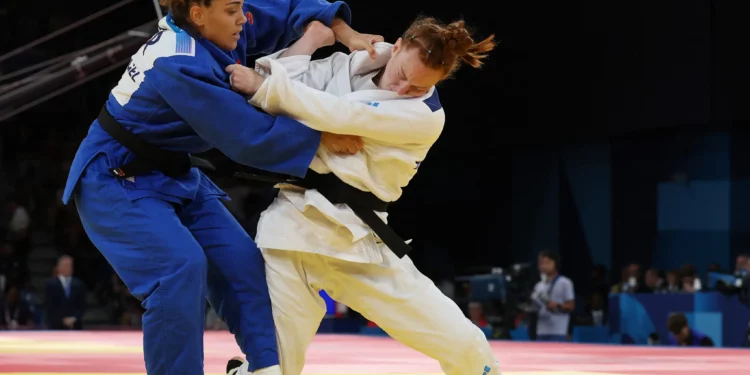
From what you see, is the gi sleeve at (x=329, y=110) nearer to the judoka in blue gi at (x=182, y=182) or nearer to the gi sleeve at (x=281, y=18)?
the judoka in blue gi at (x=182, y=182)

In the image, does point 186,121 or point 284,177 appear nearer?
point 186,121

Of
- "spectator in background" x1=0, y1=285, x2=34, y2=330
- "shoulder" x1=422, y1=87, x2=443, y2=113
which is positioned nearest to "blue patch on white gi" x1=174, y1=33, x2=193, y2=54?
"shoulder" x1=422, y1=87, x2=443, y2=113

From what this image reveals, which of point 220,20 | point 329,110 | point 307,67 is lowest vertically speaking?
point 329,110

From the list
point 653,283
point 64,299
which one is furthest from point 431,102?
point 64,299

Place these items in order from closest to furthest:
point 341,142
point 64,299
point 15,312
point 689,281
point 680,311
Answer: point 341,142
point 680,311
point 689,281
point 64,299
point 15,312

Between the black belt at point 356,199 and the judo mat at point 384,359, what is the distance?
232 cm

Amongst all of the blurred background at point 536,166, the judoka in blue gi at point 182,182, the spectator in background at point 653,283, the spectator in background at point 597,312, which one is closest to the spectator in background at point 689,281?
the blurred background at point 536,166

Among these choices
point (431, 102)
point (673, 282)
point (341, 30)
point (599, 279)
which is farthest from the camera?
point (599, 279)

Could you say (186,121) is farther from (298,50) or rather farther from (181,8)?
(298,50)

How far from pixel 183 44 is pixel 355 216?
0.62 meters

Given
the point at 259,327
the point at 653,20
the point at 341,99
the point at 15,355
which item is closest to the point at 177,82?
the point at 341,99

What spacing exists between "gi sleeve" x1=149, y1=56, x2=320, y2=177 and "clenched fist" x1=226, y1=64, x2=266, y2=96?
0.12 feet

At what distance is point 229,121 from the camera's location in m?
2.56

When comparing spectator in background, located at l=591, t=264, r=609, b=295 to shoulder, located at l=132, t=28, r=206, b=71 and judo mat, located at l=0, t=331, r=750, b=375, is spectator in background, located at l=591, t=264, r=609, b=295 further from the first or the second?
shoulder, located at l=132, t=28, r=206, b=71
